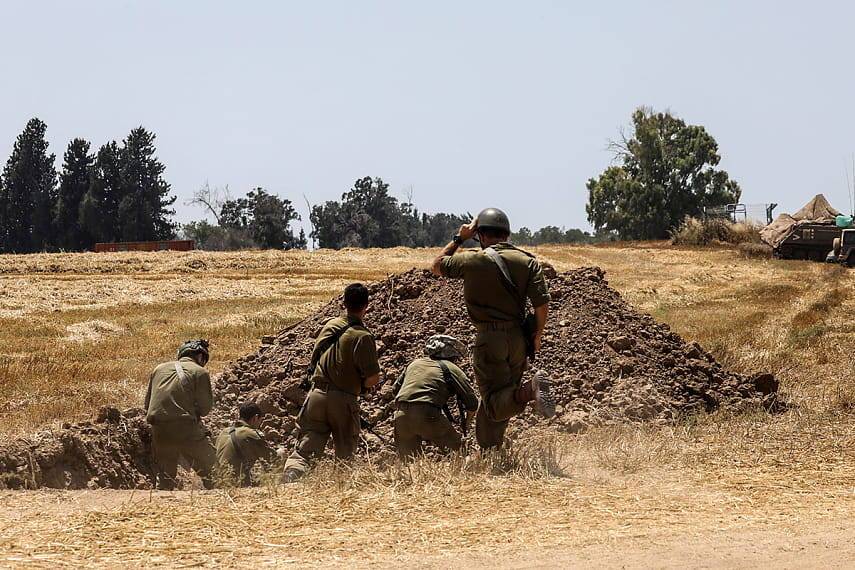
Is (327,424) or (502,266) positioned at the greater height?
(502,266)

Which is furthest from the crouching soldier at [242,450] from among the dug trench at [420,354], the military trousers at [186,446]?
the dug trench at [420,354]

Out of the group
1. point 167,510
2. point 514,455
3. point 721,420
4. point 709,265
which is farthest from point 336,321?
point 709,265

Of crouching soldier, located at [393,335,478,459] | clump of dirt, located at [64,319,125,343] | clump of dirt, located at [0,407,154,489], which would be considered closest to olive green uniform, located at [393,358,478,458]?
crouching soldier, located at [393,335,478,459]

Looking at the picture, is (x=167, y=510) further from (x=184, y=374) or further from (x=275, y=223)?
(x=275, y=223)

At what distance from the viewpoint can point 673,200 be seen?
215ft

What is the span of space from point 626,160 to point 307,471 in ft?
206

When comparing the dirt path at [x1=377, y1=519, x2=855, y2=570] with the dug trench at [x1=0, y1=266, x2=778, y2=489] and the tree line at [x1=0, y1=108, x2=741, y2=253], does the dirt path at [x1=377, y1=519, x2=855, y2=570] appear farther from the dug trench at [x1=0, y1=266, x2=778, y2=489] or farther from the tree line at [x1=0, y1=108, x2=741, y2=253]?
the tree line at [x1=0, y1=108, x2=741, y2=253]

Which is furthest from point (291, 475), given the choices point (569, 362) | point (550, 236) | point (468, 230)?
point (550, 236)

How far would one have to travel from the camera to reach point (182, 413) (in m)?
8.46

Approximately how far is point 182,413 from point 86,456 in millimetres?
1139

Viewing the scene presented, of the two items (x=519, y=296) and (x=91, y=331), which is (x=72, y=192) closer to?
(x=91, y=331)

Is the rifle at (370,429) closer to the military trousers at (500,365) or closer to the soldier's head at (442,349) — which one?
the soldier's head at (442,349)

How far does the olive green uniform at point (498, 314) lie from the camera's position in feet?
24.1

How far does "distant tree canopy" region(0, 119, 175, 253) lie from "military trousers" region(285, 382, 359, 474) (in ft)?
199
